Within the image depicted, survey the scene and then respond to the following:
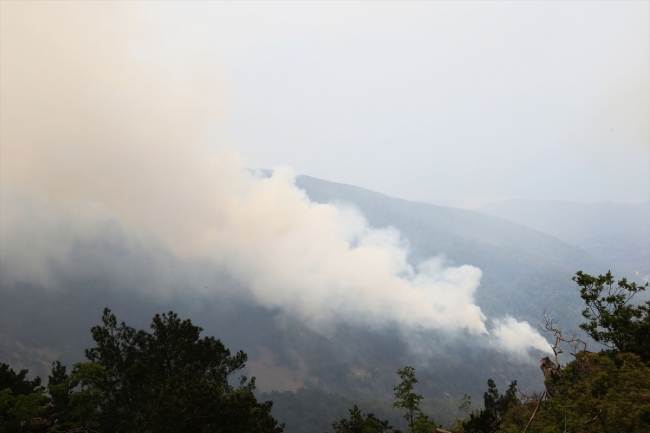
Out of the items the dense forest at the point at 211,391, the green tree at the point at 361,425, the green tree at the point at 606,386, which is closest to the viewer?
the green tree at the point at 606,386

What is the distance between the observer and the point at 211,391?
23.2 metres

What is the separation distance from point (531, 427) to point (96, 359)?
131 feet

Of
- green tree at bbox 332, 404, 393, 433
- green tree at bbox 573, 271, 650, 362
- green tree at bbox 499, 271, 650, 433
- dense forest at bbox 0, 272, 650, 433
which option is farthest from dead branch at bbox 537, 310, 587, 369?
green tree at bbox 332, 404, 393, 433

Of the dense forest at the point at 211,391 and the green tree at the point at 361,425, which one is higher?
the dense forest at the point at 211,391

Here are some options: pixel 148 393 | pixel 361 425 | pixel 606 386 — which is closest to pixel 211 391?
pixel 148 393

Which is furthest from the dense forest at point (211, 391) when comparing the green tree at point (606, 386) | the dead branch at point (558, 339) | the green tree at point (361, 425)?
the green tree at point (361, 425)

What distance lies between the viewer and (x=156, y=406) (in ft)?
75.6

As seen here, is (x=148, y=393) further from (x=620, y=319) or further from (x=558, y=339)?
(x=620, y=319)

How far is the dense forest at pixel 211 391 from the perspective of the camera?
21.1 m

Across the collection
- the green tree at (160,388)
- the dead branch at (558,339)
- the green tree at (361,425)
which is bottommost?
the green tree at (361,425)

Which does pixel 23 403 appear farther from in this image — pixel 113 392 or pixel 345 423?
pixel 345 423

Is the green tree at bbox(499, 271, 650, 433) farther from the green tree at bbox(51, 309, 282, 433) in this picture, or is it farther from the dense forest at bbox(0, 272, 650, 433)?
the green tree at bbox(51, 309, 282, 433)

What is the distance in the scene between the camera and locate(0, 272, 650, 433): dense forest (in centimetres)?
2114

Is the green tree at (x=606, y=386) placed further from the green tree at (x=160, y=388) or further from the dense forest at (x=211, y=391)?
the green tree at (x=160, y=388)
